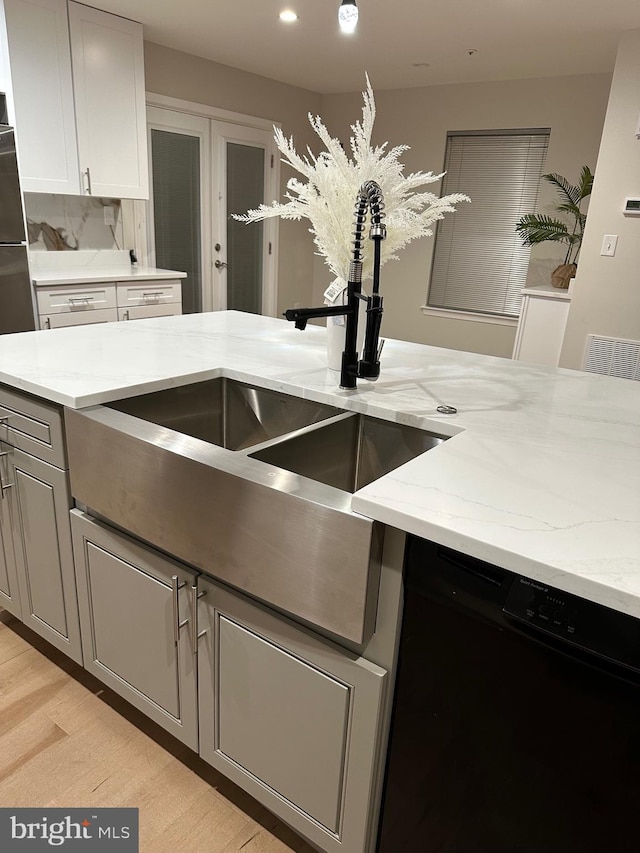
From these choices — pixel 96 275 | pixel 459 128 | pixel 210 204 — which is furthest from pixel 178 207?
pixel 459 128

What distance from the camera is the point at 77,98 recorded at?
12.4 ft

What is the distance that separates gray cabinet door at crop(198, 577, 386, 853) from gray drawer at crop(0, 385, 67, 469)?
57 centimetres

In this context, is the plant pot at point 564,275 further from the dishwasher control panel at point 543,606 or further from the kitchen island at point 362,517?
the dishwasher control panel at point 543,606

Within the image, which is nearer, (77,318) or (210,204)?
(77,318)

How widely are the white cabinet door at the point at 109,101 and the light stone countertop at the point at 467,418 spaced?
83.1 inches

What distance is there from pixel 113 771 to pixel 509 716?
115cm

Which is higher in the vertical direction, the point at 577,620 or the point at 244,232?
the point at 244,232

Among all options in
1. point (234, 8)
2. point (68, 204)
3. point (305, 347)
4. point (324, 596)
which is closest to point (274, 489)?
point (324, 596)

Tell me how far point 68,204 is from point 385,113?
3133 mm

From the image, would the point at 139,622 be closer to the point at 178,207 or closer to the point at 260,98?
the point at 178,207

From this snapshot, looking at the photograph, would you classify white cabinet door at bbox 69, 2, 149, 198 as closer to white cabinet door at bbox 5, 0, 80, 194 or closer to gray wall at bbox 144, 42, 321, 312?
white cabinet door at bbox 5, 0, 80, 194

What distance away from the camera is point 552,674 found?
0.89 m

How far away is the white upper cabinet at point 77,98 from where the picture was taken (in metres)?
3.50

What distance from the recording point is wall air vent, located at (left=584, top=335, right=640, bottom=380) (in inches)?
156
